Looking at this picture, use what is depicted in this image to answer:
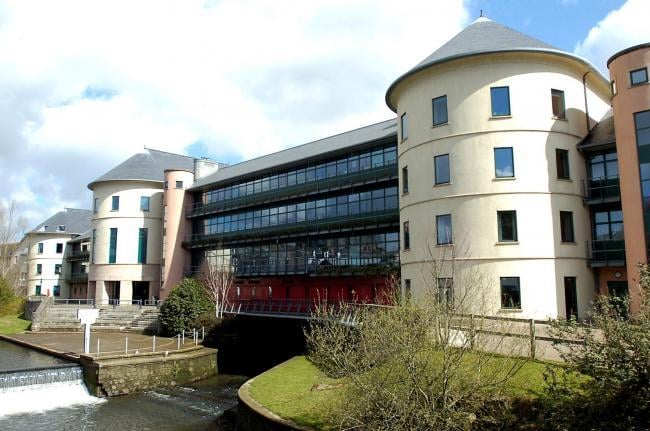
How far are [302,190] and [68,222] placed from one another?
43535mm

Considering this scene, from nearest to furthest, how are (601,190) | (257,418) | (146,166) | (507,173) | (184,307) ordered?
(257,418)
(507,173)
(601,190)
(184,307)
(146,166)

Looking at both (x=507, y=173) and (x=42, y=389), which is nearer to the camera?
(x=507, y=173)

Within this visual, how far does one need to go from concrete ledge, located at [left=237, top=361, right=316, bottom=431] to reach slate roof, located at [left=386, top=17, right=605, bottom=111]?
16.0m

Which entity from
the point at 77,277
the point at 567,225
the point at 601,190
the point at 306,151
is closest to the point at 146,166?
the point at 77,277

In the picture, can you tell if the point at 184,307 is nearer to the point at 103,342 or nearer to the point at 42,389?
the point at 103,342

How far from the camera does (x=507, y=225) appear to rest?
21.8 meters

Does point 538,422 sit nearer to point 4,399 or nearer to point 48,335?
point 4,399

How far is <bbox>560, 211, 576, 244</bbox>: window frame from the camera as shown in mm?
22266

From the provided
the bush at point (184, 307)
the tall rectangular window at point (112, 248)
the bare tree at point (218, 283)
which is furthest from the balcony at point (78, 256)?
the bush at point (184, 307)

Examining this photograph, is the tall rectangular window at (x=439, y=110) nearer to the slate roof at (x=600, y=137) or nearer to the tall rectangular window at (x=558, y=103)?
the tall rectangular window at (x=558, y=103)

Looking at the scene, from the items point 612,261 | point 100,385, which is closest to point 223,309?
point 100,385

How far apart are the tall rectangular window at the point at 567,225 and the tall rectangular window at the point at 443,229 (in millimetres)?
4652

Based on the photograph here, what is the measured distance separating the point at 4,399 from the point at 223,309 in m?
16.7

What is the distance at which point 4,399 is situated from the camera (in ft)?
70.0
